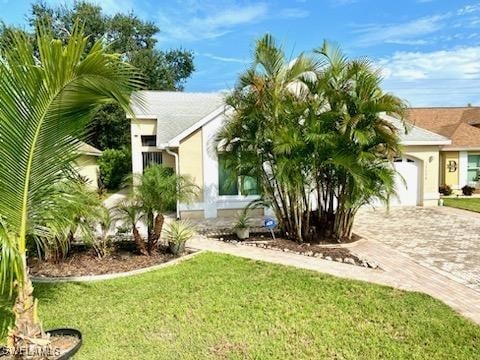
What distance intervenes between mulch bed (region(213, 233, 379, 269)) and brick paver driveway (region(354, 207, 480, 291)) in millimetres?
1568

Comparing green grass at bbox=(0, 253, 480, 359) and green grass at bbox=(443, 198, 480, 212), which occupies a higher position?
green grass at bbox=(443, 198, 480, 212)

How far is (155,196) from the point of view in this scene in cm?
1055

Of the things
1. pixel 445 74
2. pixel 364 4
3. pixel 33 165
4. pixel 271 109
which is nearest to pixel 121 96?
pixel 33 165

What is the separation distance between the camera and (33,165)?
4.56 metres

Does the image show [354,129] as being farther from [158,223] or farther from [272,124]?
[158,223]

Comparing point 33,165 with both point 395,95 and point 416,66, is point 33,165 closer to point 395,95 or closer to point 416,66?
point 395,95

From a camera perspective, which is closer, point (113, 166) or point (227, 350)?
point (227, 350)

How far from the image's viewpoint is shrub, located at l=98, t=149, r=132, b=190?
29578 mm

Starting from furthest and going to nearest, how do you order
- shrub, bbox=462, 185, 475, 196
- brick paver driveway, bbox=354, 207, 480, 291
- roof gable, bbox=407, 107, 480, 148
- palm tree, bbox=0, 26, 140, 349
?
roof gable, bbox=407, 107, 480, 148, shrub, bbox=462, 185, 475, 196, brick paver driveway, bbox=354, 207, 480, 291, palm tree, bbox=0, 26, 140, 349

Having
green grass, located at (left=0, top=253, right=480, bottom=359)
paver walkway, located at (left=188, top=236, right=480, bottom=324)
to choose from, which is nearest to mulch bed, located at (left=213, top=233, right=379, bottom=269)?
paver walkway, located at (left=188, top=236, right=480, bottom=324)

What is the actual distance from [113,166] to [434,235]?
23960 millimetres

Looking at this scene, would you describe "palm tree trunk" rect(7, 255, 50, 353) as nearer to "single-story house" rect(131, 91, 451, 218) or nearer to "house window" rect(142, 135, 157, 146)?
"single-story house" rect(131, 91, 451, 218)

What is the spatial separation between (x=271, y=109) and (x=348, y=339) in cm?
739

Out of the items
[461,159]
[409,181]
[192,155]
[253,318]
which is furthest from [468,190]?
[253,318]
